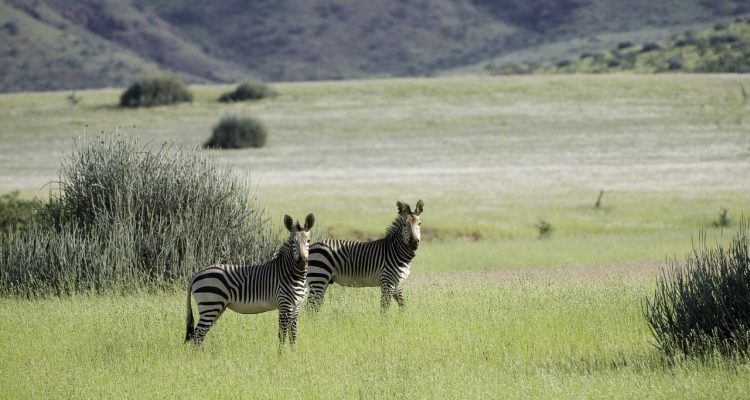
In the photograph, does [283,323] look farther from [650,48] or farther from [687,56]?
[650,48]

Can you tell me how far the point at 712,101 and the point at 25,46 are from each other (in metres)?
137

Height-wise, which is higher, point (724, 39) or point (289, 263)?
point (724, 39)

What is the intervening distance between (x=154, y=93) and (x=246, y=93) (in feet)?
25.1

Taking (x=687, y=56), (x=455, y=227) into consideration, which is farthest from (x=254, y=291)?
(x=687, y=56)

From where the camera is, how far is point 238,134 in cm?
6888

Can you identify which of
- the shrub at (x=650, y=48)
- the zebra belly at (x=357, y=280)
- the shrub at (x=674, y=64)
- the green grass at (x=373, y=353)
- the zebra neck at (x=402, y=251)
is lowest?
the green grass at (x=373, y=353)

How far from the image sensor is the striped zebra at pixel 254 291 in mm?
13930

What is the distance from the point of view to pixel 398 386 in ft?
40.5

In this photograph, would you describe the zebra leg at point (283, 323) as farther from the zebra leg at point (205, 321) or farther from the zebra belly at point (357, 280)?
the zebra belly at point (357, 280)

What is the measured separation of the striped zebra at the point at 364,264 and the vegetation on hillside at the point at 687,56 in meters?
85.9

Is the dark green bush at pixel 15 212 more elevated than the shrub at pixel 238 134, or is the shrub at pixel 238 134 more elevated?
the shrub at pixel 238 134

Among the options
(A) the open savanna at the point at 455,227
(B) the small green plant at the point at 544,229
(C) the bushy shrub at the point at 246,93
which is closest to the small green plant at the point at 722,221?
(A) the open savanna at the point at 455,227

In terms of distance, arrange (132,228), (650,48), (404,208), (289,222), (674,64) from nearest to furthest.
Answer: (289,222)
(404,208)
(132,228)
(674,64)
(650,48)

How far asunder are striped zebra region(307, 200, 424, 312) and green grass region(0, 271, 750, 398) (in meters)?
0.42
